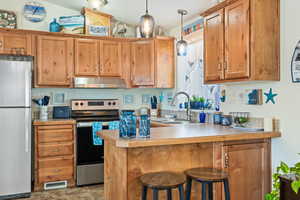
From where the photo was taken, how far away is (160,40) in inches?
181

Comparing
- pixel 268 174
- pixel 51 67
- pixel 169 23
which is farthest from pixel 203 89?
pixel 51 67

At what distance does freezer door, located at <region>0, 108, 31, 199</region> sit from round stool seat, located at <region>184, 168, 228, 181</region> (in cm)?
225

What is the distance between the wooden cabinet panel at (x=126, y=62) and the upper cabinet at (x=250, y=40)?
82.3 inches

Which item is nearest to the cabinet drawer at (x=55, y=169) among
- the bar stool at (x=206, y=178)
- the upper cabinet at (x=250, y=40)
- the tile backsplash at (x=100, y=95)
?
the tile backsplash at (x=100, y=95)

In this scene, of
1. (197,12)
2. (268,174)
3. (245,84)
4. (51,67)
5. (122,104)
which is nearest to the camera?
(268,174)

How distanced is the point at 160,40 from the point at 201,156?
259cm

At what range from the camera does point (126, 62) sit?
4660mm

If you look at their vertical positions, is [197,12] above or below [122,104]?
above

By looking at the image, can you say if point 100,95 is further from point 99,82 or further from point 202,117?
point 202,117

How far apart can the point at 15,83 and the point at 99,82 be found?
1.30 meters

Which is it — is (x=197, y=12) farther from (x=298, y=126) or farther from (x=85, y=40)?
(x=298, y=126)

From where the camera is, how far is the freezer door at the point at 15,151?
3.42 m

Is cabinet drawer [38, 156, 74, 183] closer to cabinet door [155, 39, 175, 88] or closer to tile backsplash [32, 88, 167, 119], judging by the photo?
tile backsplash [32, 88, 167, 119]

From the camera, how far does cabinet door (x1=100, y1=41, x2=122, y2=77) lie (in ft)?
14.8
